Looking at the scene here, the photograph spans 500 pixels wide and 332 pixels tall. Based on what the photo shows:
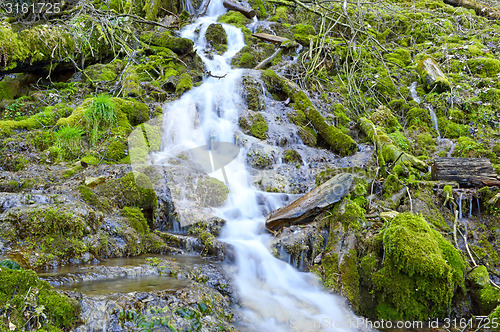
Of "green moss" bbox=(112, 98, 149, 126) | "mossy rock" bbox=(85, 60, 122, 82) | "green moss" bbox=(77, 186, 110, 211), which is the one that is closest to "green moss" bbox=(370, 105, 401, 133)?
"green moss" bbox=(112, 98, 149, 126)

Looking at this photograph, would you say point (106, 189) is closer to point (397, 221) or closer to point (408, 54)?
point (397, 221)

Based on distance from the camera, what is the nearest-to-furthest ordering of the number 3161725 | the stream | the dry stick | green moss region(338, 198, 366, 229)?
the stream
green moss region(338, 198, 366, 229)
the number 3161725
the dry stick

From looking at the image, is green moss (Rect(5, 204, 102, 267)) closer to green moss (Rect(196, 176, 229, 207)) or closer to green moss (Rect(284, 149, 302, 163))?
green moss (Rect(196, 176, 229, 207))

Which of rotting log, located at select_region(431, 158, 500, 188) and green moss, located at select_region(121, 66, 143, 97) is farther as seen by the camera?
green moss, located at select_region(121, 66, 143, 97)

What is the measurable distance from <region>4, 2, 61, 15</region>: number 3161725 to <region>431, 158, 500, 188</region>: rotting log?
35.1ft

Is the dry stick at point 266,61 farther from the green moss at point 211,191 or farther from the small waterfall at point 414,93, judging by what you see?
the green moss at point 211,191

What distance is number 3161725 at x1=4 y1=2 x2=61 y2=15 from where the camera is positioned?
8.07 meters

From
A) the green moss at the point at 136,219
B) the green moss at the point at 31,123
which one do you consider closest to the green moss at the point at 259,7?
the green moss at the point at 31,123

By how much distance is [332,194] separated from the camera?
5.05 m

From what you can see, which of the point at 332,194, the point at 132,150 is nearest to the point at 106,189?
the point at 132,150

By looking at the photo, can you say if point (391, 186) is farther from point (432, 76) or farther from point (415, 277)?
point (432, 76)

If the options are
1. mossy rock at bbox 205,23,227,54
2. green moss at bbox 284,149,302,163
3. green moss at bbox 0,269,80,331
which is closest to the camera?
green moss at bbox 0,269,80,331

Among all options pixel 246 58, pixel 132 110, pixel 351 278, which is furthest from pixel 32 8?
pixel 351 278

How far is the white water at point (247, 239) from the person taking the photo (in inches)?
145
